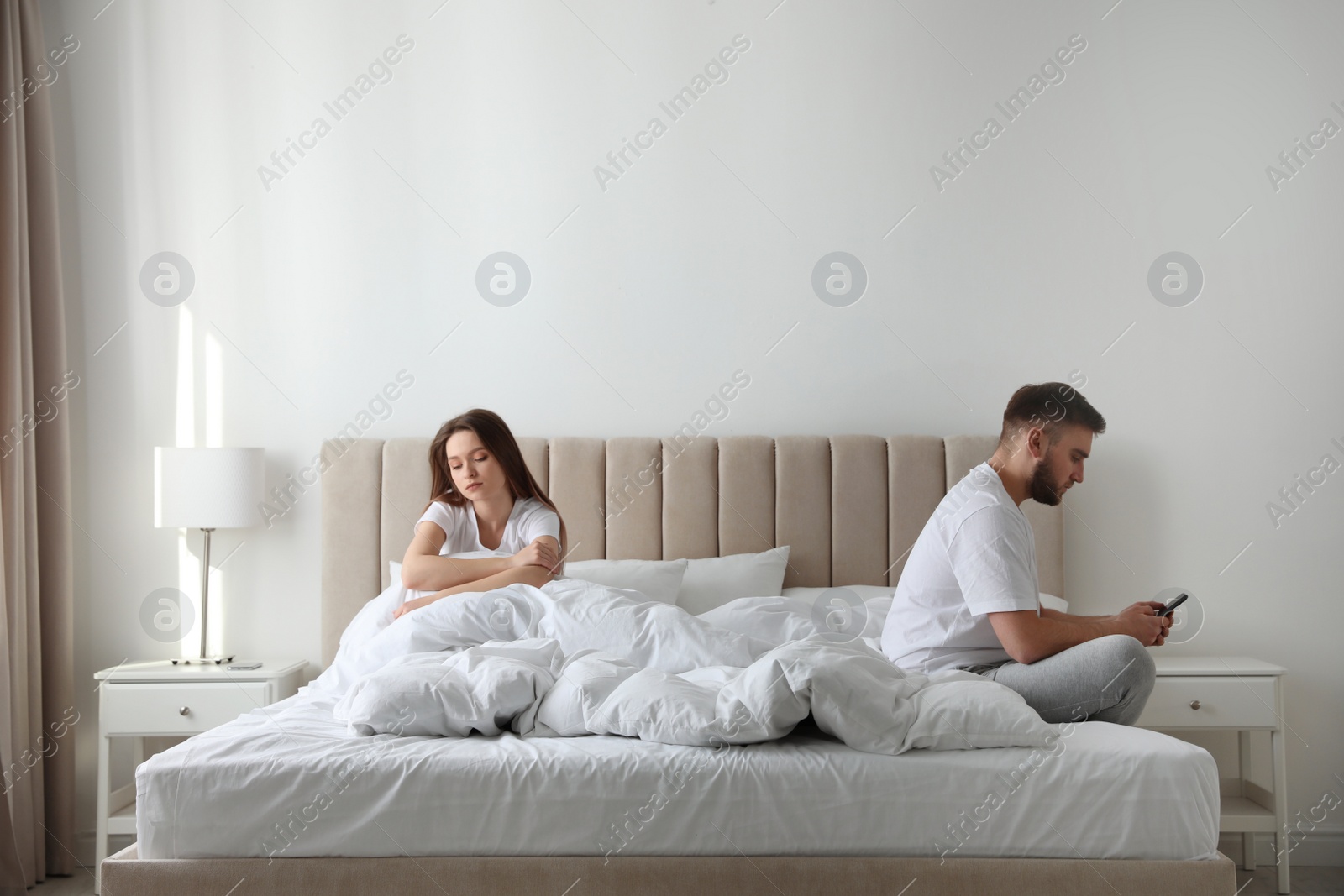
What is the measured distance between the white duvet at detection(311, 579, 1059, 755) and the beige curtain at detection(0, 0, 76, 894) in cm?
135

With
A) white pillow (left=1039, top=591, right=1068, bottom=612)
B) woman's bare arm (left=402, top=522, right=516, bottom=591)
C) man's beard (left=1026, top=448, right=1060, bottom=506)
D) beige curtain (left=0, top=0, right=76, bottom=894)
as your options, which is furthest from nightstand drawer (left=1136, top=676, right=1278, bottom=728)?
beige curtain (left=0, top=0, right=76, bottom=894)

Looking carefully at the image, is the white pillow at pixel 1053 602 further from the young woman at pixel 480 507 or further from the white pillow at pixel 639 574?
the young woman at pixel 480 507

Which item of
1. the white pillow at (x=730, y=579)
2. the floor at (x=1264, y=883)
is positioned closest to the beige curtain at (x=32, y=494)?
the floor at (x=1264, y=883)

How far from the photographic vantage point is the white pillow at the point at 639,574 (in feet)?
9.02

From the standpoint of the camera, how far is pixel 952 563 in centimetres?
201

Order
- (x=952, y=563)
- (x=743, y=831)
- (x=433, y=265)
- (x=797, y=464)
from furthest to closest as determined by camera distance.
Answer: (x=433, y=265) → (x=797, y=464) → (x=952, y=563) → (x=743, y=831)

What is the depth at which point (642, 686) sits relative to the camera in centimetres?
168

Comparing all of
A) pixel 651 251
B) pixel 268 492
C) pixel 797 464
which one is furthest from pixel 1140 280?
pixel 268 492

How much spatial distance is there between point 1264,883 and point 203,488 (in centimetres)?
332

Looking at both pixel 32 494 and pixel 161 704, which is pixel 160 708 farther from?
pixel 32 494

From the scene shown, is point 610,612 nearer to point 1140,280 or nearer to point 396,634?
point 396,634

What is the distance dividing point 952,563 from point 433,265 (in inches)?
79.4

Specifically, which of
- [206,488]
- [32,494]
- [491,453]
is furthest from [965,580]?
[32,494]

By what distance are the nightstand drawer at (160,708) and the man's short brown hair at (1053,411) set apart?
2236mm
